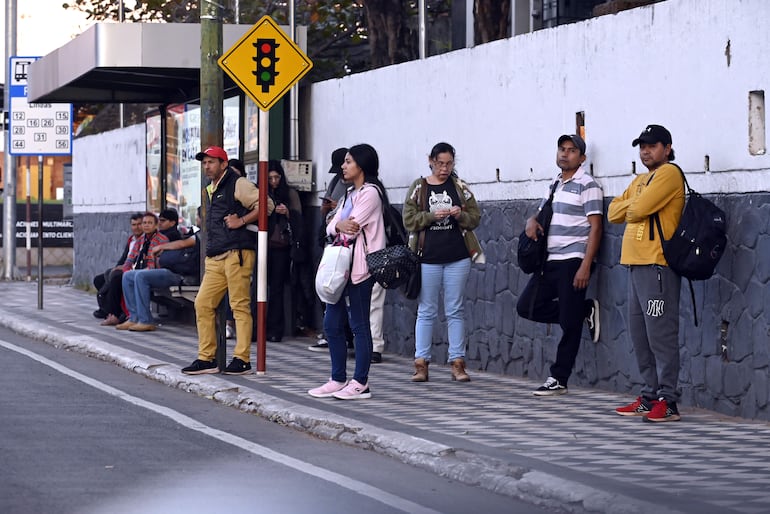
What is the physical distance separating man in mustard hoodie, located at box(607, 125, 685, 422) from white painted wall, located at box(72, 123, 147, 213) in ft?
42.7

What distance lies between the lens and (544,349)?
12.1 m

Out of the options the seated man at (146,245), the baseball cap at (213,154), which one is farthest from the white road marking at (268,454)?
the seated man at (146,245)

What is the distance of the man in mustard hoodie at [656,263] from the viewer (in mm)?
9516

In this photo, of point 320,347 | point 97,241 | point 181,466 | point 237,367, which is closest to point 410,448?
point 181,466

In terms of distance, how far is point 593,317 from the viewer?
11.3 m

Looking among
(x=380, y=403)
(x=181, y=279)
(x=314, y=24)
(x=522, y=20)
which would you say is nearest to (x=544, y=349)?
(x=380, y=403)

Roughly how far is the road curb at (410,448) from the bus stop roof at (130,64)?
13.6 feet

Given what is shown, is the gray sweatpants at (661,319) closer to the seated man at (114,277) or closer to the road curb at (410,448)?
the road curb at (410,448)

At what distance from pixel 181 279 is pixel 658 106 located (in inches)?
306

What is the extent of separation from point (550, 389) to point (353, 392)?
57.0 inches

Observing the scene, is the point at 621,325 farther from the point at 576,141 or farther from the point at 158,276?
the point at 158,276

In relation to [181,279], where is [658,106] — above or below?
above

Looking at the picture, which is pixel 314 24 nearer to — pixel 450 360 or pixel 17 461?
pixel 450 360

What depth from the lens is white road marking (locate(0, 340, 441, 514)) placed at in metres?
7.35
